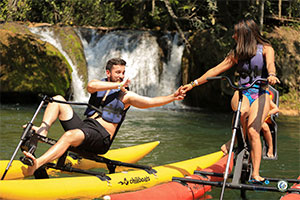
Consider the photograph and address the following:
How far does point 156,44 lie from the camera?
1839 cm

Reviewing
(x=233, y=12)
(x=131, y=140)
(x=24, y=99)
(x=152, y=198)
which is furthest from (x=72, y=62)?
(x=152, y=198)

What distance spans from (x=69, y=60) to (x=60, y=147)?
44.3 ft

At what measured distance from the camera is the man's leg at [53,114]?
4.63m

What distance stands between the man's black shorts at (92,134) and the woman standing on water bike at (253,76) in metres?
1.04

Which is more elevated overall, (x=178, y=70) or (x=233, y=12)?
(x=233, y=12)

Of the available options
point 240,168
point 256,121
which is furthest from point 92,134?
point 256,121

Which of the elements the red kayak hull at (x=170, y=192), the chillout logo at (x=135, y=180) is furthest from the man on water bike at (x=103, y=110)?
the red kayak hull at (x=170, y=192)

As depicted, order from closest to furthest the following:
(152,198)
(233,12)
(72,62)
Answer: (152,198) → (72,62) → (233,12)

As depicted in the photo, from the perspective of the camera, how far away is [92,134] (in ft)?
15.0

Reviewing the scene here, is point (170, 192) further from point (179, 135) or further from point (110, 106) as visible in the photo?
point (179, 135)

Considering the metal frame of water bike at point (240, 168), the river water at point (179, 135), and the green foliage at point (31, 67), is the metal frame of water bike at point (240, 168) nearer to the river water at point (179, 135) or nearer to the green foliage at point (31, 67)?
the river water at point (179, 135)

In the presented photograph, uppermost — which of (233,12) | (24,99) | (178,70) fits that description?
(233,12)

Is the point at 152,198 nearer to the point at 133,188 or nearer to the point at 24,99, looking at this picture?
the point at 133,188

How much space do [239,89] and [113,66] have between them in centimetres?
149
